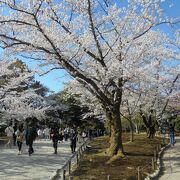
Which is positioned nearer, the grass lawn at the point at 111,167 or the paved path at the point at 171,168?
the grass lawn at the point at 111,167

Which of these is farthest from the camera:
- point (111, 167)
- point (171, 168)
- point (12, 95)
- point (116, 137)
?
point (12, 95)

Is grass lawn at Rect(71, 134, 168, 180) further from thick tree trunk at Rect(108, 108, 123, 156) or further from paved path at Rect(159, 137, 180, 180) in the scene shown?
paved path at Rect(159, 137, 180, 180)

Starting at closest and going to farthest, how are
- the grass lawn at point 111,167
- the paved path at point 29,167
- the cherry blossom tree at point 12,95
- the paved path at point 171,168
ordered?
the paved path at point 29,167
the grass lawn at point 111,167
the paved path at point 171,168
the cherry blossom tree at point 12,95

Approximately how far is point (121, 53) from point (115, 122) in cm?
341

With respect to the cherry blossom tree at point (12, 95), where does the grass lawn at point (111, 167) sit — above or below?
below

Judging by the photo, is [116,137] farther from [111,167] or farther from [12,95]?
[12,95]

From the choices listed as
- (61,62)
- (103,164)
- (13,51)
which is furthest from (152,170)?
(13,51)

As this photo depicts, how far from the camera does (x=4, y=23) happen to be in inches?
614

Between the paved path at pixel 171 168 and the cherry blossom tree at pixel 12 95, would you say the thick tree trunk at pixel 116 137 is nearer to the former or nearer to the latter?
the paved path at pixel 171 168

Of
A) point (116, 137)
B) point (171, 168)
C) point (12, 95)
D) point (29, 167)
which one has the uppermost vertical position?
point (12, 95)

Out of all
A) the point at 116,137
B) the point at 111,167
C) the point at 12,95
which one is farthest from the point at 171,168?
the point at 12,95

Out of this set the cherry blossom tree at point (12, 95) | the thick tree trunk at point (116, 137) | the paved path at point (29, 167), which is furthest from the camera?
the cherry blossom tree at point (12, 95)

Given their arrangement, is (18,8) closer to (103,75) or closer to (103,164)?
(103,75)

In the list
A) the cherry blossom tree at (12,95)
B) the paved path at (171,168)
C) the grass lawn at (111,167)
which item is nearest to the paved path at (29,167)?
the grass lawn at (111,167)
